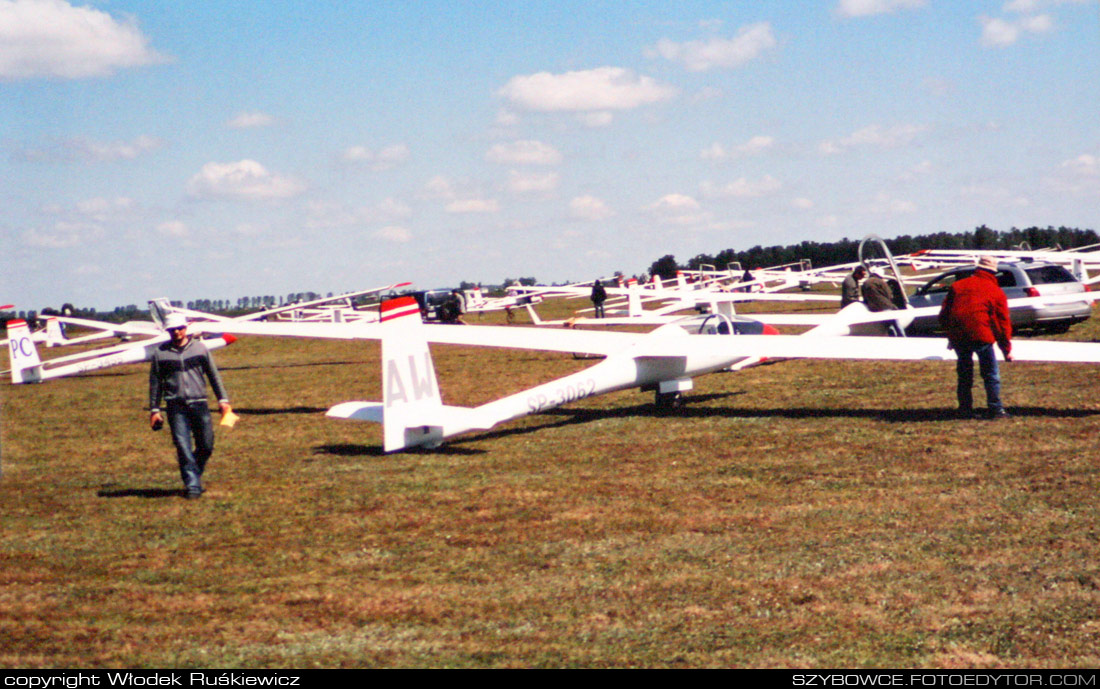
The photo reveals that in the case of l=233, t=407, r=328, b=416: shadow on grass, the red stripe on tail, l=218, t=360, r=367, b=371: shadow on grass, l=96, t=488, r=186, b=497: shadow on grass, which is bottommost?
l=96, t=488, r=186, b=497: shadow on grass

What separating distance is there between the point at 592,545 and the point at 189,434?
4496mm

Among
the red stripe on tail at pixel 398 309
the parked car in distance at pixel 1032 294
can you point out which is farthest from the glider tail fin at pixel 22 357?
the parked car in distance at pixel 1032 294

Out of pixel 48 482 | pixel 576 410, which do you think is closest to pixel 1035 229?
pixel 576 410

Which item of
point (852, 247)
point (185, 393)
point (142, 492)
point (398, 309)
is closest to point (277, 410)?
point (142, 492)

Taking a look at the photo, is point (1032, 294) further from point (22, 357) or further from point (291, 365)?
point (22, 357)

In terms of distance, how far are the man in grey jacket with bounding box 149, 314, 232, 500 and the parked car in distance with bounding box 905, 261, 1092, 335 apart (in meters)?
15.4

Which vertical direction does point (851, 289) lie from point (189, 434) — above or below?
above

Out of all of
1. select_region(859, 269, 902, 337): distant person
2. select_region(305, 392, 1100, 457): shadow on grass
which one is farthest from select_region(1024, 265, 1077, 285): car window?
select_region(305, 392, 1100, 457): shadow on grass

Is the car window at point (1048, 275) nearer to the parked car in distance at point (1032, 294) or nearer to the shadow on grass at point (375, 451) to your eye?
the parked car in distance at point (1032, 294)

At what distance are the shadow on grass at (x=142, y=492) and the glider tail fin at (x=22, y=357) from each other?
1848 cm

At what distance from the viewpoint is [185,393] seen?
960 cm

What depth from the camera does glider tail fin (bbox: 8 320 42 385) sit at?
86.7ft

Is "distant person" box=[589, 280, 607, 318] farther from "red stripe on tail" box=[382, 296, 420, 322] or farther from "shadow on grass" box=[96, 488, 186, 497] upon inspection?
"shadow on grass" box=[96, 488, 186, 497]

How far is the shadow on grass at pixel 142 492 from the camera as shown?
401 inches
